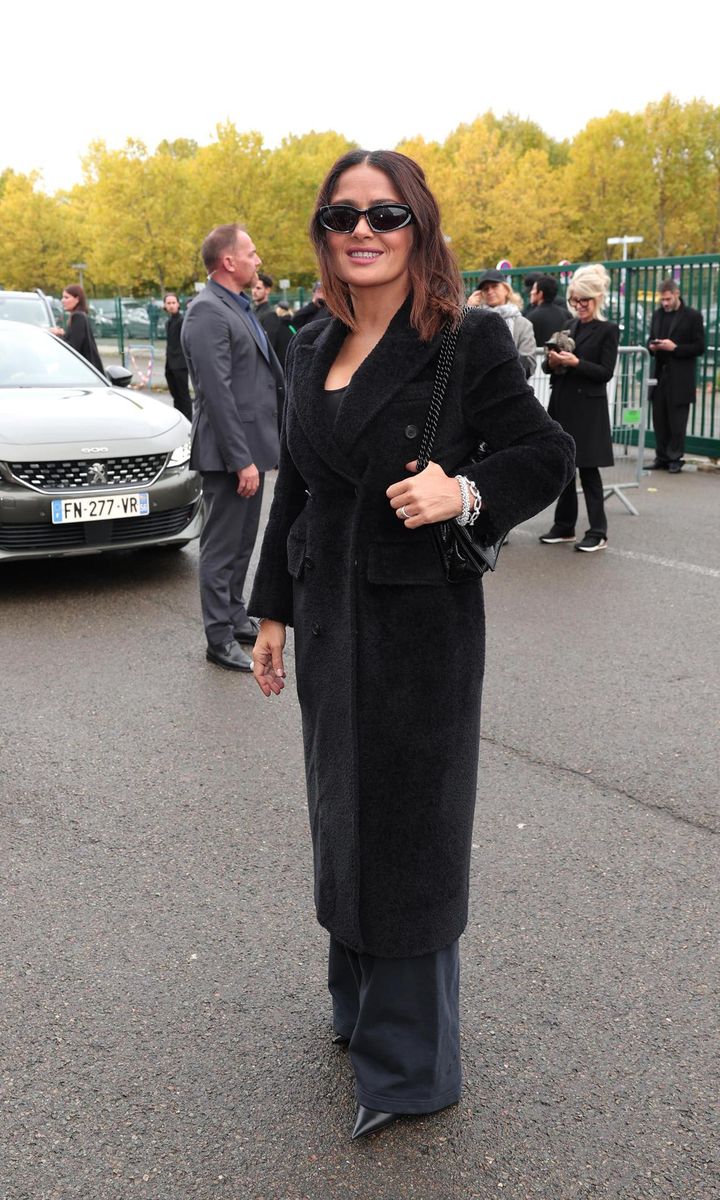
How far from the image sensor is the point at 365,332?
2.47 meters

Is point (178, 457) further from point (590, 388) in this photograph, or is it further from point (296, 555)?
point (296, 555)

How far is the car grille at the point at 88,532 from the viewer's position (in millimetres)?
6910

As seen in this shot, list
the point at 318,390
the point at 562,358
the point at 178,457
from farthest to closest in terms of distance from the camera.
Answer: the point at 562,358 < the point at 178,457 < the point at 318,390

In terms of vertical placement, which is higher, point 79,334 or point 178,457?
point 79,334

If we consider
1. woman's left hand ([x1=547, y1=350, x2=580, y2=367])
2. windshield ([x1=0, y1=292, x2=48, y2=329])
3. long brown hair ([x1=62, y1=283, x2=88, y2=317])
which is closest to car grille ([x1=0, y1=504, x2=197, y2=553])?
woman's left hand ([x1=547, y1=350, x2=580, y2=367])

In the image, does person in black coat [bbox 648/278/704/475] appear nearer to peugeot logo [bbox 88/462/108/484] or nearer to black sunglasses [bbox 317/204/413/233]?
peugeot logo [bbox 88/462/108/484]

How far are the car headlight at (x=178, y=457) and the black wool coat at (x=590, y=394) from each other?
2723 millimetres

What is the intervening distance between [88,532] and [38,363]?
2.03 m

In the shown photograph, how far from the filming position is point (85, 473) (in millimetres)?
7043

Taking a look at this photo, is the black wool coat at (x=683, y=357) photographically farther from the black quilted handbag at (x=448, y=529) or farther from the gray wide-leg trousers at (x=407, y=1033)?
the gray wide-leg trousers at (x=407, y=1033)

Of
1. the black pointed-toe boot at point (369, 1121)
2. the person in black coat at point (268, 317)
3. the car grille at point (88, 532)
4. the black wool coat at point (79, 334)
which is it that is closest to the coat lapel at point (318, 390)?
the black pointed-toe boot at point (369, 1121)

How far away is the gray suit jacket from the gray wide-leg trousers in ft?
11.7

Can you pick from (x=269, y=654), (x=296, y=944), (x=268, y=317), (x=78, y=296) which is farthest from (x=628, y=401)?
(x=269, y=654)

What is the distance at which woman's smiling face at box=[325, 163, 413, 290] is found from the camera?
2318mm
